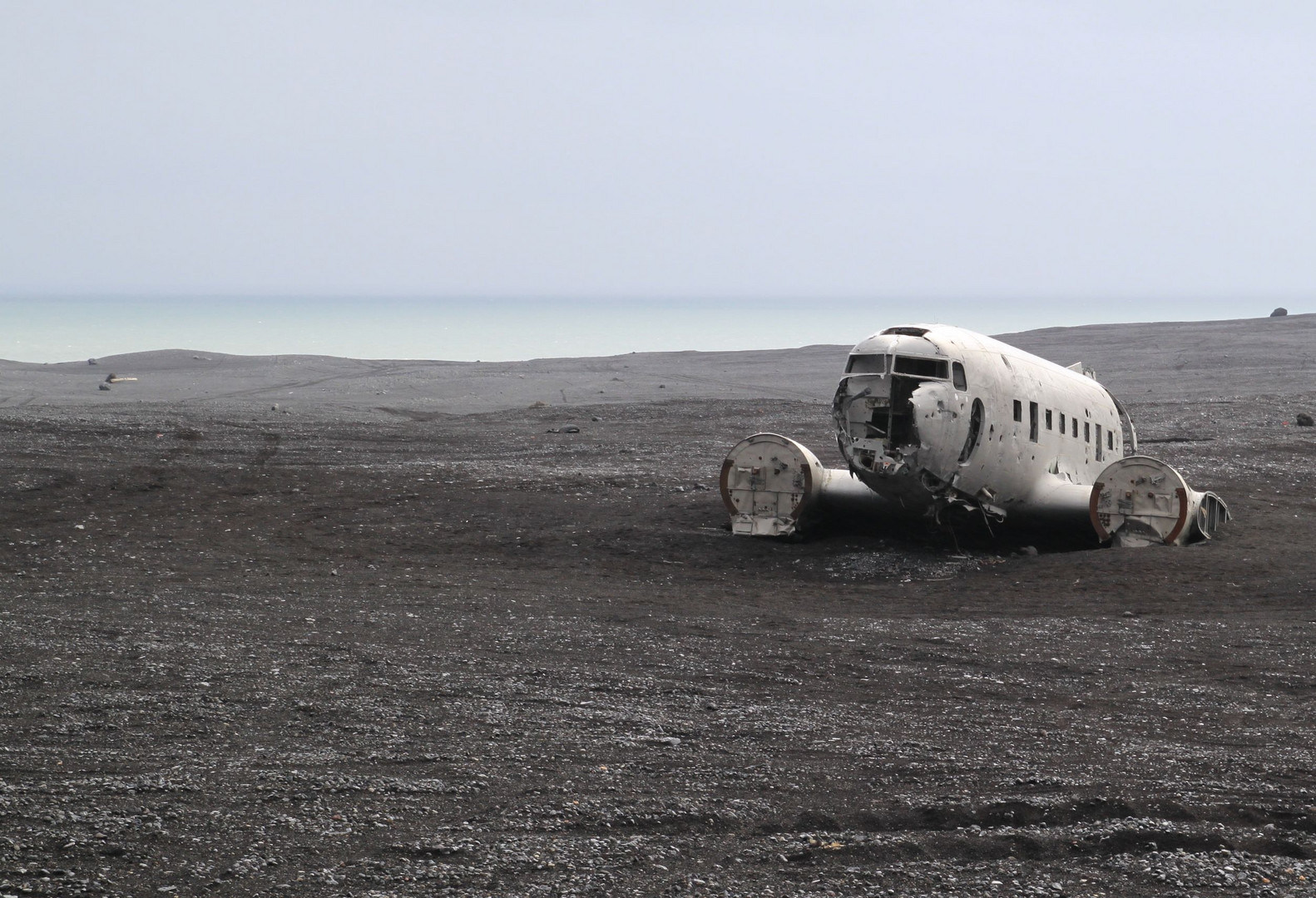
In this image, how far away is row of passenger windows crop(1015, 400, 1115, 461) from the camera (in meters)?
18.7

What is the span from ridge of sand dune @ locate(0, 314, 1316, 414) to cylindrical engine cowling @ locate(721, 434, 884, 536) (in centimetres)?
2208

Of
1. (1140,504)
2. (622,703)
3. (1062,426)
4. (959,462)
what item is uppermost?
(1062,426)

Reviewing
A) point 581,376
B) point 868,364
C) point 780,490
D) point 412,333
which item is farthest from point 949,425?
point 412,333

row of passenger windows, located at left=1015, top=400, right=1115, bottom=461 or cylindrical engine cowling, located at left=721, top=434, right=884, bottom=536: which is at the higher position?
row of passenger windows, located at left=1015, top=400, right=1115, bottom=461

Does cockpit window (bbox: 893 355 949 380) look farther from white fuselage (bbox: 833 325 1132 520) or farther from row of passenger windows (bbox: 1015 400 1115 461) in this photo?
row of passenger windows (bbox: 1015 400 1115 461)

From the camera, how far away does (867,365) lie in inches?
677

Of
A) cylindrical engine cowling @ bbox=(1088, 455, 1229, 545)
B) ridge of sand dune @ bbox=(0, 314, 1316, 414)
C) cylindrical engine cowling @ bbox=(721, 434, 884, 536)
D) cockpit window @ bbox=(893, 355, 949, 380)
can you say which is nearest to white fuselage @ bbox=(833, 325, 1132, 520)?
cockpit window @ bbox=(893, 355, 949, 380)

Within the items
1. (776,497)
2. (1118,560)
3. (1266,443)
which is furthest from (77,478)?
(1266,443)

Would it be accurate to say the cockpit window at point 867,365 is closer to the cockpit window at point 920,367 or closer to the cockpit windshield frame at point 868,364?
Result: the cockpit windshield frame at point 868,364

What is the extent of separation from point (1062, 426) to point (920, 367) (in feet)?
13.3

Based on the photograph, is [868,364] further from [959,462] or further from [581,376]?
[581,376]

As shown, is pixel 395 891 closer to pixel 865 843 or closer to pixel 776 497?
pixel 865 843

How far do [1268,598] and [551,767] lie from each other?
1018 cm

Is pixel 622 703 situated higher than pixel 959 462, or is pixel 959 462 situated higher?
pixel 959 462
